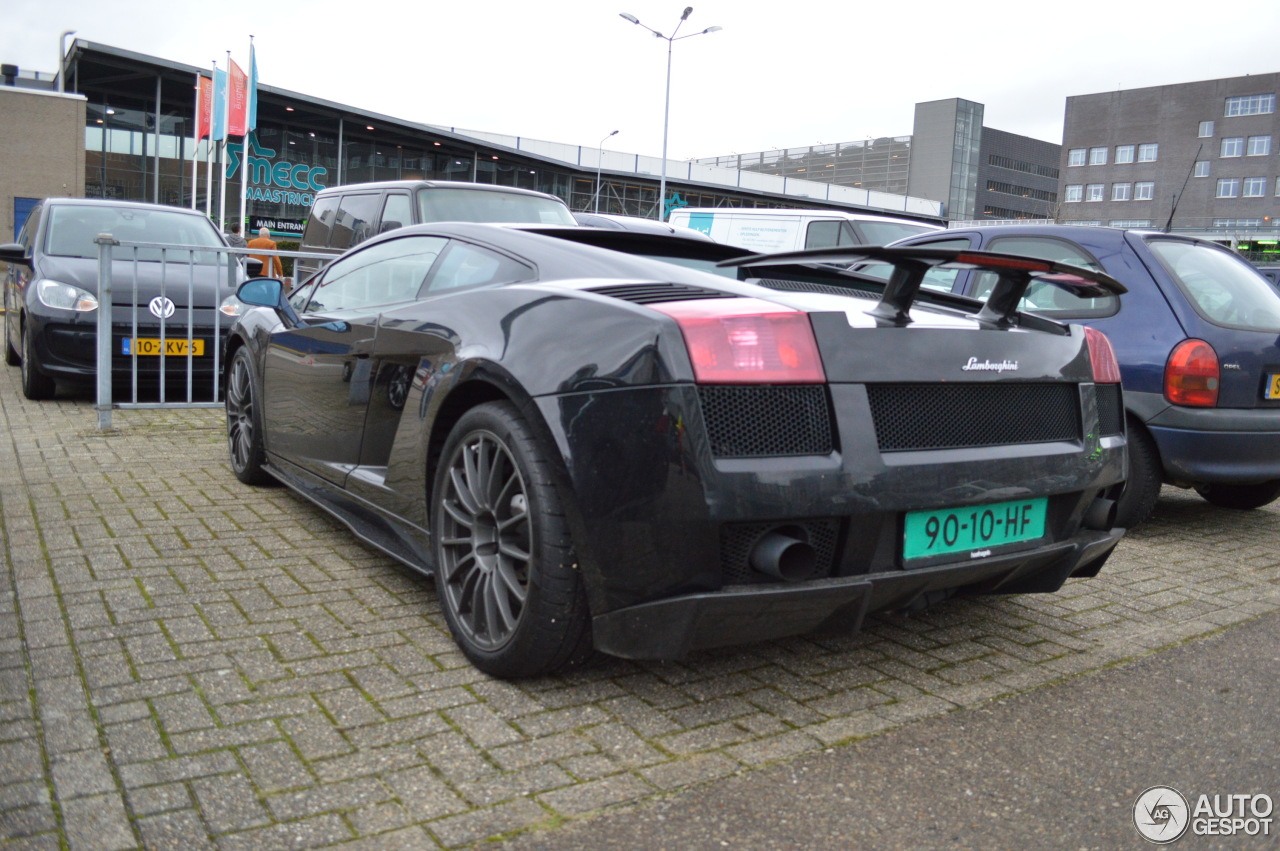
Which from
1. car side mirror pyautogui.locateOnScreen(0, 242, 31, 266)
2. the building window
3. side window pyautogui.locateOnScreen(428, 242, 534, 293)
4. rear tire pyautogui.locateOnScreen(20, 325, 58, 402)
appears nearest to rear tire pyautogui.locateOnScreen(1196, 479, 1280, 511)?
side window pyautogui.locateOnScreen(428, 242, 534, 293)

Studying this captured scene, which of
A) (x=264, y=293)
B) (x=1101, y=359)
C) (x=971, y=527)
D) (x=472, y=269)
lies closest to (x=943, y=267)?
(x=971, y=527)

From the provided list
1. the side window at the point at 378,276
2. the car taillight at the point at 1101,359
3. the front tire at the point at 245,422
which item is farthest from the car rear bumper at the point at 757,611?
the front tire at the point at 245,422

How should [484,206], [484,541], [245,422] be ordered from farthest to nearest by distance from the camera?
[484,206] → [245,422] → [484,541]

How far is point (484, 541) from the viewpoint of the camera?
2977 millimetres

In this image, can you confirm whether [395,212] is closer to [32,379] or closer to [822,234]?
[32,379]

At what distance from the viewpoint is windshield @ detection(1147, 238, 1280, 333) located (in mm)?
4891

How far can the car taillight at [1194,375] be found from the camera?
4.74m

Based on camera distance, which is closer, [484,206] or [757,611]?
[757,611]

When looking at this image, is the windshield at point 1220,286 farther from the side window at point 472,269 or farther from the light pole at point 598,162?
the light pole at point 598,162

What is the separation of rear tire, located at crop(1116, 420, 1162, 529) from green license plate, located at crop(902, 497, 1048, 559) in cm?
214

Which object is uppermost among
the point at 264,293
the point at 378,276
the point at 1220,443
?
the point at 378,276

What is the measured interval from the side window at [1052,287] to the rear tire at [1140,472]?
23.9 inches

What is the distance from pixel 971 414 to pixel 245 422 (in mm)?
3769

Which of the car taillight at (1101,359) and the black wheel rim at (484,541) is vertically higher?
the car taillight at (1101,359)
